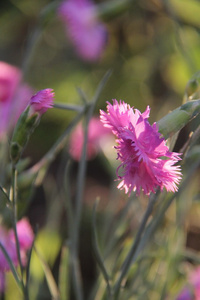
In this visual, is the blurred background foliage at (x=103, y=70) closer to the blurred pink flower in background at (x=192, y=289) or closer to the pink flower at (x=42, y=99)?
the blurred pink flower in background at (x=192, y=289)

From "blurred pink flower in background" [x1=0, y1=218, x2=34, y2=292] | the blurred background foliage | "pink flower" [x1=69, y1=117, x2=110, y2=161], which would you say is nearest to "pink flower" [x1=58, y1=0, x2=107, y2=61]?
the blurred background foliage

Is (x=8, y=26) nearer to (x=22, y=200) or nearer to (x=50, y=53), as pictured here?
(x=50, y=53)

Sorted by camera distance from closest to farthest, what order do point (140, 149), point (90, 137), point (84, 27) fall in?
point (140, 149)
point (90, 137)
point (84, 27)

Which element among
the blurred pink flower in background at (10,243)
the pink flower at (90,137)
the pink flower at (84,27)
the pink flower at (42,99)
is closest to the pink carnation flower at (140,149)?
the pink flower at (42,99)

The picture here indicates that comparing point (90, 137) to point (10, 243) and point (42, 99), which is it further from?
point (42, 99)

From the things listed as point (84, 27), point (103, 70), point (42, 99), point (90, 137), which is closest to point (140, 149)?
point (42, 99)

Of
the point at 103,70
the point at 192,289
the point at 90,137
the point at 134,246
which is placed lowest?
the point at 192,289

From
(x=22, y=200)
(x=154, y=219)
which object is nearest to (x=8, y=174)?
(x=22, y=200)
